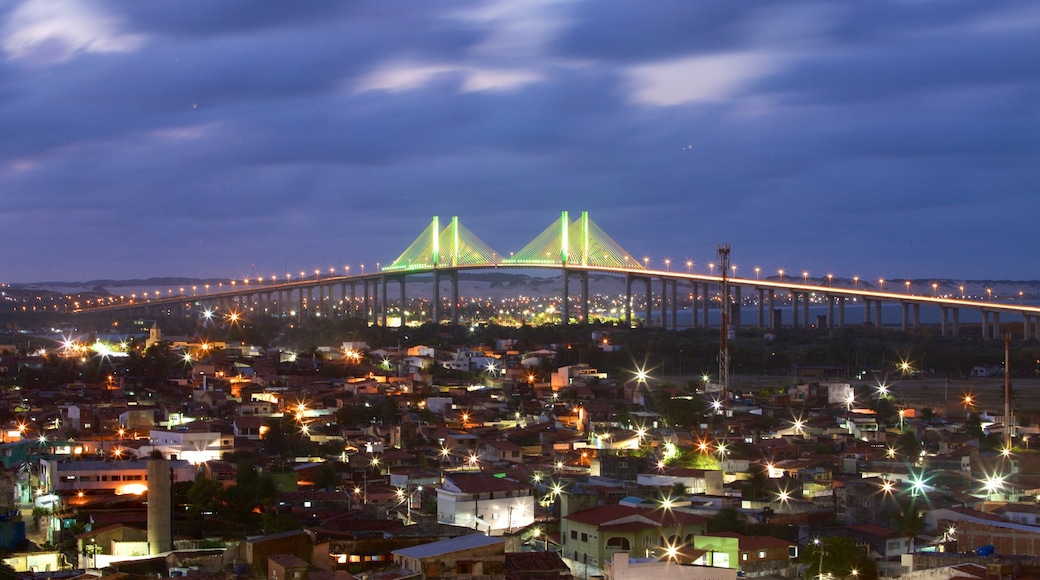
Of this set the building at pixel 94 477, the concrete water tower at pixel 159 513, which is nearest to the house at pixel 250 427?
the building at pixel 94 477

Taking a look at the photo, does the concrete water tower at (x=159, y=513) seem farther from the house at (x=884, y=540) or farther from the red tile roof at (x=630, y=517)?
the house at (x=884, y=540)

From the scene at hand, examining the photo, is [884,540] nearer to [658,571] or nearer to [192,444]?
[658,571]

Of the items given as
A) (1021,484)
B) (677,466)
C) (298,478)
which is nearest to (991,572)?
(1021,484)

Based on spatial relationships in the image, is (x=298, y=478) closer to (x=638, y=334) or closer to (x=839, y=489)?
(x=839, y=489)

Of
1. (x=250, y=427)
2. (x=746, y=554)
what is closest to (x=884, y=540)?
(x=746, y=554)

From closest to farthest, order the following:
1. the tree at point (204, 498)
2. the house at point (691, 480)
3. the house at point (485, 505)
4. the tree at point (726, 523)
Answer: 1. the tree at point (726, 523)
2. the house at point (485, 505)
3. the tree at point (204, 498)
4. the house at point (691, 480)

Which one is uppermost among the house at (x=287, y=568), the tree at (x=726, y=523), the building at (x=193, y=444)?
the building at (x=193, y=444)

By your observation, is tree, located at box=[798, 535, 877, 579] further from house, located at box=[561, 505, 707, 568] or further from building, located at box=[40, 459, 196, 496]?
building, located at box=[40, 459, 196, 496]
